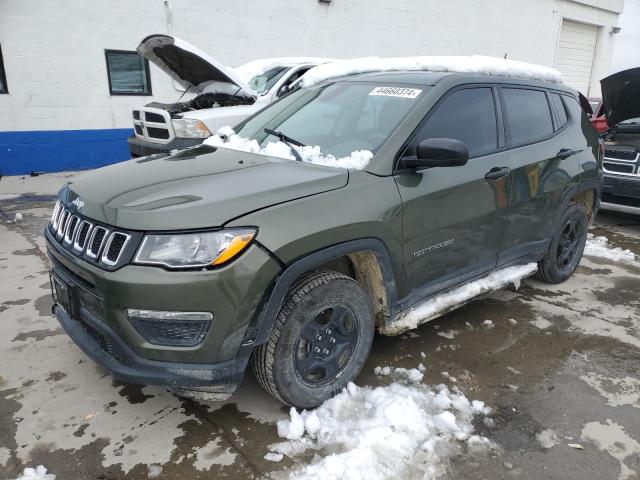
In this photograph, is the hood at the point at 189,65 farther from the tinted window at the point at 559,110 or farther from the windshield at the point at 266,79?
the tinted window at the point at 559,110

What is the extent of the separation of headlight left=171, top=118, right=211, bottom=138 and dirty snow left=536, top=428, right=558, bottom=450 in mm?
5153

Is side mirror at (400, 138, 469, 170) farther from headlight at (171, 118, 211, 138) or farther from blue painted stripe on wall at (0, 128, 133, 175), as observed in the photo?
blue painted stripe on wall at (0, 128, 133, 175)

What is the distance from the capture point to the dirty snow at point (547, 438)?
2523mm

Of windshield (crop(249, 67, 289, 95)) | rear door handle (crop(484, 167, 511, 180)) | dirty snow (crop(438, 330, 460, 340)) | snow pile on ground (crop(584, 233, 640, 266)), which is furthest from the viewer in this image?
windshield (crop(249, 67, 289, 95))

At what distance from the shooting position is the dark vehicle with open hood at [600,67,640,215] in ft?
20.6

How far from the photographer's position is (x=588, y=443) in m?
2.54

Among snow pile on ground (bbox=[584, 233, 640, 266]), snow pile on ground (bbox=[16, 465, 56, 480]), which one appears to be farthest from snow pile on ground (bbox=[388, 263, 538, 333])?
snow pile on ground (bbox=[584, 233, 640, 266])

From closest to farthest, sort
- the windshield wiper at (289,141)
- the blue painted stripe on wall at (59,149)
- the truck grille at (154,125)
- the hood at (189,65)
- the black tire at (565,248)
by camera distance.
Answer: the windshield wiper at (289,141), the black tire at (565,248), the hood at (189,65), the truck grille at (154,125), the blue painted stripe on wall at (59,149)

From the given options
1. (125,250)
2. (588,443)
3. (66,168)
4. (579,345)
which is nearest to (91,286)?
(125,250)

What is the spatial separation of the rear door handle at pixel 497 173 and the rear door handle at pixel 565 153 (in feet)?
2.70

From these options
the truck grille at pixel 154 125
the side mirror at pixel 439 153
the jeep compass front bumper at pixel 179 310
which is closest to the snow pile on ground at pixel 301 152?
the side mirror at pixel 439 153

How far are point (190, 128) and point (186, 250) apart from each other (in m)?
4.70

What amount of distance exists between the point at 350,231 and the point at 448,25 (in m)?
14.0

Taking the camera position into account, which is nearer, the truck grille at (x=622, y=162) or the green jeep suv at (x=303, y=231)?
the green jeep suv at (x=303, y=231)
